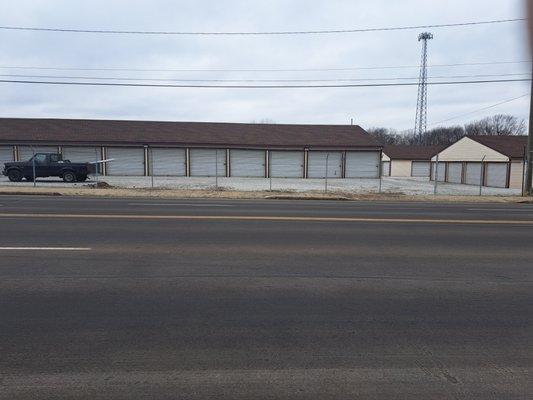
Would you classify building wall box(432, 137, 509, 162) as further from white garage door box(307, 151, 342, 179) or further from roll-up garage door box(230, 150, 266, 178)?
roll-up garage door box(230, 150, 266, 178)

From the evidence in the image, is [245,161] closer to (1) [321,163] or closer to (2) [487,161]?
(1) [321,163]

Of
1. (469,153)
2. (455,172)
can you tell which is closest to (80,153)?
(455,172)

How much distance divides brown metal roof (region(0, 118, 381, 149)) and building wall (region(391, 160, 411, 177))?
69.1 feet

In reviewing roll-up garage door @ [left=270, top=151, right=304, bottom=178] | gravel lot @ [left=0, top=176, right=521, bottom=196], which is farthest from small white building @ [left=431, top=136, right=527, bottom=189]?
roll-up garage door @ [left=270, top=151, right=304, bottom=178]

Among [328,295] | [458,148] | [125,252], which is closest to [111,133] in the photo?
[458,148]

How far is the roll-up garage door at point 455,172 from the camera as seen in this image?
39.8 meters

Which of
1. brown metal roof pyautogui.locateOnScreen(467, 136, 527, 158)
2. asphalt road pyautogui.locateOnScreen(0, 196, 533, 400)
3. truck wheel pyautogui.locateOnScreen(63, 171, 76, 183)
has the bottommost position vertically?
asphalt road pyautogui.locateOnScreen(0, 196, 533, 400)

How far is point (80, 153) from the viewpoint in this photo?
40.9 m

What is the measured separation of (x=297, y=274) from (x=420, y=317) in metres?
2.02

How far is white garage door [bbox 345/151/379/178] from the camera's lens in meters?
42.6

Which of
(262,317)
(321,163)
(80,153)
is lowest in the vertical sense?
(262,317)

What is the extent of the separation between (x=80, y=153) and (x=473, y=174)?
34.1m

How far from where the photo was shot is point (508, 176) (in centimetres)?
3375

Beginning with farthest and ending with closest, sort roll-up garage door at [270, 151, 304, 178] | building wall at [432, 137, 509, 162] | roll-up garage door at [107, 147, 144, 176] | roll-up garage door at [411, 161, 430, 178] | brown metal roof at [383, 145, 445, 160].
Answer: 1. brown metal roof at [383, 145, 445, 160]
2. roll-up garage door at [411, 161, 430, 178]
3. roll-up garage door at [270, 151, 304, 178]
4. roll-up garage door at [107, 147, 144, 176]
5. building wall at [432, 137, 509, 162]
